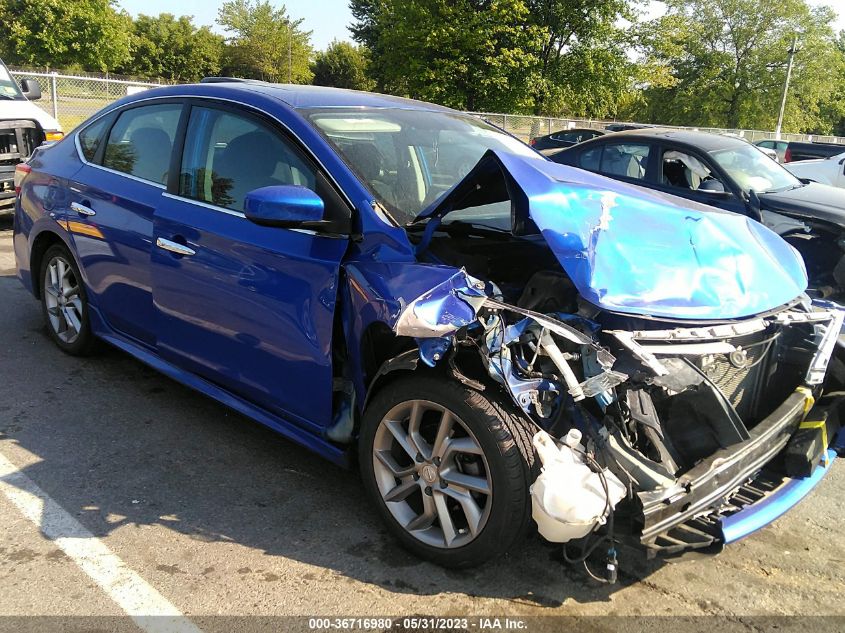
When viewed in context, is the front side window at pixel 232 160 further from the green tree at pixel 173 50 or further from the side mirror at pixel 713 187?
the green tree at pixel 173 50

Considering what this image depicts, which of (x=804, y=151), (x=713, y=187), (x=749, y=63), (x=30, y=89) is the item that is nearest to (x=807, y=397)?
(x=713, y=187)

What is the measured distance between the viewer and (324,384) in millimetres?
2957

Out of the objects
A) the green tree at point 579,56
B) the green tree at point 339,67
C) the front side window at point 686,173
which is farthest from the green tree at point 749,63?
the front side window at point 686,173

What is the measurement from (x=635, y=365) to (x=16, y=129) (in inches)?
359

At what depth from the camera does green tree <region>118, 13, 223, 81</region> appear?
2564 inches

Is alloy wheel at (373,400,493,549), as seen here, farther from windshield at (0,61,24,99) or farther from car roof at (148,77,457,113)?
windshield at (0,61,24,99)

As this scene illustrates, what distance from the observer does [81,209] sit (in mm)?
4289

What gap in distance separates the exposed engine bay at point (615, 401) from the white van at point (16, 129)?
8.17 metres

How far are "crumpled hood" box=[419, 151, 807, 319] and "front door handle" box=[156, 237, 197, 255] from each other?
1.29 m

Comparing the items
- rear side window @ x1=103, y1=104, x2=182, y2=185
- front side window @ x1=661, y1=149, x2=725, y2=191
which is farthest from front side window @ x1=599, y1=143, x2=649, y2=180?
rear side window @ x1=103, y1=104, x2=182, y2=185

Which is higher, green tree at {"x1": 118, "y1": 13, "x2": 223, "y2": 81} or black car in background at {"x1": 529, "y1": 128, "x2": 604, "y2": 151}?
green tree at {"x1": 118, "y1": 13, "x2": 223, "y2": 81}

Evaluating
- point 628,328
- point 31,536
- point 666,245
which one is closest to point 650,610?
point 628,328

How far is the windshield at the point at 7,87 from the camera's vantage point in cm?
952

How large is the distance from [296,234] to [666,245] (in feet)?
5.18
